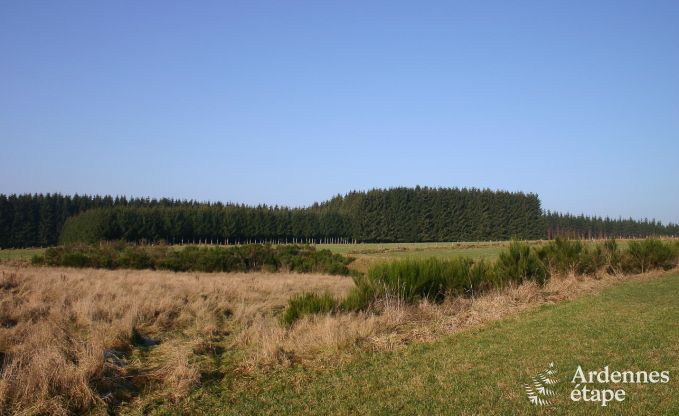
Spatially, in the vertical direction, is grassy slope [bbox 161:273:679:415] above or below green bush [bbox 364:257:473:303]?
below

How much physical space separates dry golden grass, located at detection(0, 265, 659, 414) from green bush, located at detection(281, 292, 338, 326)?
447mm

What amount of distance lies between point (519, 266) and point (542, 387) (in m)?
12.7

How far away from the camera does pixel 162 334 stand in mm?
12133

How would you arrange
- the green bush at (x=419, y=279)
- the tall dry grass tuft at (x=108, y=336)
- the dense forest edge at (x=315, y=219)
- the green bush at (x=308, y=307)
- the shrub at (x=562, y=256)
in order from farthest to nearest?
the dense forest edge at (x=315, y=219), the shrub at (x=562, y=256), the green bush at (x=419, y=279), the green bush at (x=308, y=307), the tall dry grass tuft at (x=108, y=336)

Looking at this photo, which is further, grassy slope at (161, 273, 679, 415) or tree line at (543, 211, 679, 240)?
tree line at (543, 211, 679, 240)

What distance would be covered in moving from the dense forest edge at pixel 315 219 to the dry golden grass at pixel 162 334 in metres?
73.0

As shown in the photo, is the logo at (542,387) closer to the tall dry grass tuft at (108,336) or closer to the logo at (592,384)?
the logo at (592,384)

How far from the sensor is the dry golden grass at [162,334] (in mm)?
6660

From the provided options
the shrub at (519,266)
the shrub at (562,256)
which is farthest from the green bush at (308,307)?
the shrub at (562,256)

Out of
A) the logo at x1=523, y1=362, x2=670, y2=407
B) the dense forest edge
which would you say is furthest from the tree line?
the logo at x1=523, y1=362, x2=670, y2=407

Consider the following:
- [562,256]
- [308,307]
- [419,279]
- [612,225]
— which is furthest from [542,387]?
[612,225]

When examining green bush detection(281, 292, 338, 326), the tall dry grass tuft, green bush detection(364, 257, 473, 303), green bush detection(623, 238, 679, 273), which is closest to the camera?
the tall dry grass tuft

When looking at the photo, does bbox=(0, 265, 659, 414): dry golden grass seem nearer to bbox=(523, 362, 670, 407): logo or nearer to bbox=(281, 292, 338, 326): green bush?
bbox=(281, 292, 338, 326): green bush

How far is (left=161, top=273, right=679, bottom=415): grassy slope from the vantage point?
18.3 feet
